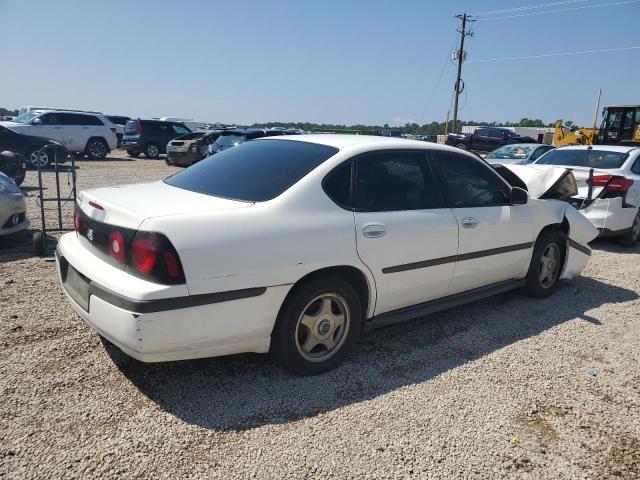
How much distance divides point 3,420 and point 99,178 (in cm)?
1232

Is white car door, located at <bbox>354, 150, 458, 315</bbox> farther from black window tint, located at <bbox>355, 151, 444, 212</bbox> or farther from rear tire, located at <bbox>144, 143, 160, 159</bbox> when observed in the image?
rear tire, located at <bbox>144, 143, 160, 159</bbox>

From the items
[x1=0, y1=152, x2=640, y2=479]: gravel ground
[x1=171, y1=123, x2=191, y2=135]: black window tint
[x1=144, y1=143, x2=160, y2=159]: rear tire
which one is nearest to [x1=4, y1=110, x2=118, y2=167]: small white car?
[x1=144, y1=143, x2=160, y2=159]: rear tire

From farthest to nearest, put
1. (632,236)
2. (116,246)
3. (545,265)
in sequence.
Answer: (632,236), (545,265), (116,246)

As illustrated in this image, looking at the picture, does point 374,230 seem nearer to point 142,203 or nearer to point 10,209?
point 142,203

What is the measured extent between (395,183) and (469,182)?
870 mm

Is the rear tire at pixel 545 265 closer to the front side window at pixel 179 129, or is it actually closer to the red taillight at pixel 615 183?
the red taillight at pixel 615 183

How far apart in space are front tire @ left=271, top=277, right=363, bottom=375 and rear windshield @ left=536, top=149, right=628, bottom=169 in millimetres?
6255

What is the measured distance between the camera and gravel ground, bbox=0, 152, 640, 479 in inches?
94.7

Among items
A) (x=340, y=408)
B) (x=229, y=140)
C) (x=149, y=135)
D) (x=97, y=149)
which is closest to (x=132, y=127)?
(x=149, y=135)

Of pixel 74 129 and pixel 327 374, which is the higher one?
pixel 74 129

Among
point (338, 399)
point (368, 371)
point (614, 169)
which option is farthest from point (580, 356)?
point (614, 169)

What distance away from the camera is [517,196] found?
4.27 meters

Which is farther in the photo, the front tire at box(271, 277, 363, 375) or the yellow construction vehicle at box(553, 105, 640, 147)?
the yellow construction vehicle at box(553, 105, 640, 147)

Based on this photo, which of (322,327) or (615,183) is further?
(615,183)
